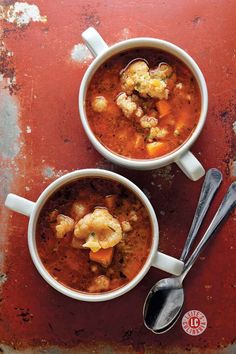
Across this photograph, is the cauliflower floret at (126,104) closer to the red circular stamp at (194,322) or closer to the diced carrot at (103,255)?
the diced carrot at (103,255)

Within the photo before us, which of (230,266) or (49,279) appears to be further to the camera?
(230,266)

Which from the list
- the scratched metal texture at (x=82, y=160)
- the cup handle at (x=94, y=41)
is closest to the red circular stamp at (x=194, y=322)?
the scratched metal texture at (x=82, y=160)

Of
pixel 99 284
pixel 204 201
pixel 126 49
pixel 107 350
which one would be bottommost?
pixel 107 350


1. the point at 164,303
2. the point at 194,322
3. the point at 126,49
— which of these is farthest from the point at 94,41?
the point at 194,322

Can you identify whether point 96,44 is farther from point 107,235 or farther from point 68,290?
point 68,290

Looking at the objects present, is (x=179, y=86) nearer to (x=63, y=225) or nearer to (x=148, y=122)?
(x=148, y=122)

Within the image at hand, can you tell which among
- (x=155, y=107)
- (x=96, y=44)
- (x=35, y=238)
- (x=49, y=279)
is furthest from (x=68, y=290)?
(x=96, y=44)
